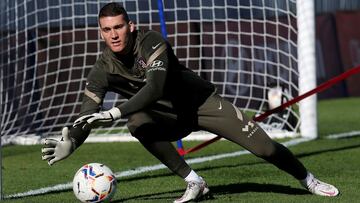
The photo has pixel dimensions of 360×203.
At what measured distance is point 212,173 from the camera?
816 centimetres

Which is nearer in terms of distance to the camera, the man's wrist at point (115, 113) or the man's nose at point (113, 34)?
the man's wrist at point (115, 113)

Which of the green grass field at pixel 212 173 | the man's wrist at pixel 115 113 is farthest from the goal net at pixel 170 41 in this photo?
the man's wrist at pixel 115 113

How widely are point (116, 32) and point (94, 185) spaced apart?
0.95 m

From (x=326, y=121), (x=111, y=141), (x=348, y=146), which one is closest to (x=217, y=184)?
(x=348, y=146)

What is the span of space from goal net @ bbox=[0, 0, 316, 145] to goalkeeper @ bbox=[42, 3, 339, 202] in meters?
4.70

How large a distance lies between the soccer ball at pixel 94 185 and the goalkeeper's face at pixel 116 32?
0.78 m

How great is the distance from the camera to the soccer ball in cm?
605

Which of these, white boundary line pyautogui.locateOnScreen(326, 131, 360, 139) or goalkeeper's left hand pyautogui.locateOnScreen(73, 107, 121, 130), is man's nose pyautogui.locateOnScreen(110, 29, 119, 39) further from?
white boundary line pyautogui.locateOnScreen(326, 131, 360, 139)

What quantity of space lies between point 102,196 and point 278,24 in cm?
590

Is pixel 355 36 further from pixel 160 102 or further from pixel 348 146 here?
pixel 160 102

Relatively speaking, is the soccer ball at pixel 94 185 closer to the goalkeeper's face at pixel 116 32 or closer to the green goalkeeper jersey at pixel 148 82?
the green goalkeeper jersey at pixel 148 82

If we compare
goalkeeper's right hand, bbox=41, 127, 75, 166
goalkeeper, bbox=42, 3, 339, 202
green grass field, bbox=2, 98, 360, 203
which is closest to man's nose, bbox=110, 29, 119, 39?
goalkeeper, bbox=42, 3, 339, 202

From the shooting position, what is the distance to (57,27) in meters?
12.1

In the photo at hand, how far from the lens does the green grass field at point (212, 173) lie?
671 cm
